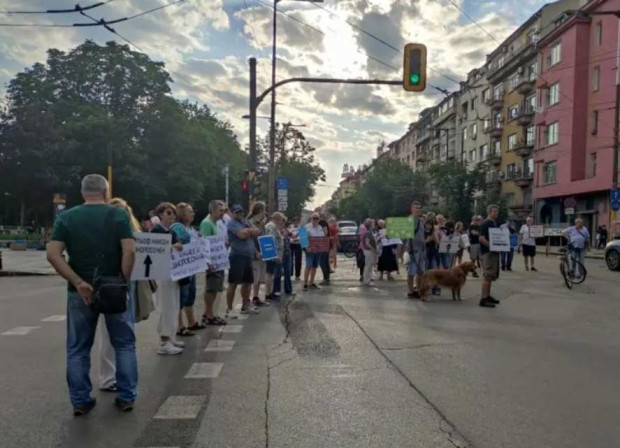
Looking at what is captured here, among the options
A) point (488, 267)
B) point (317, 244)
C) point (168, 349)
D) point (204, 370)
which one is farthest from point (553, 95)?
point (204, 370)

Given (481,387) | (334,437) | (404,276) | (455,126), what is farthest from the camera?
(455,126)

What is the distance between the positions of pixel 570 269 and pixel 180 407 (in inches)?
471

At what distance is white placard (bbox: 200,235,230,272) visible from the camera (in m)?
8.01

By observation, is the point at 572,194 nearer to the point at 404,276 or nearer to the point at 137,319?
the point at 404,276

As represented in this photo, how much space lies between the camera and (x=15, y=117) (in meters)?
40.1

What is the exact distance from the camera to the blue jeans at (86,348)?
15.2 feet

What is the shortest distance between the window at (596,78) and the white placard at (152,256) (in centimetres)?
4039

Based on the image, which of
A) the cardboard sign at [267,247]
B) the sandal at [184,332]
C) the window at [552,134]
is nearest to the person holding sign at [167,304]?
the sandal at [184,332]

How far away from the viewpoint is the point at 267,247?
1080 cm

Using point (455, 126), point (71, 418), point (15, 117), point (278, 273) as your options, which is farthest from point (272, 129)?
point (455, 126)

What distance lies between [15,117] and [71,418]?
135ft

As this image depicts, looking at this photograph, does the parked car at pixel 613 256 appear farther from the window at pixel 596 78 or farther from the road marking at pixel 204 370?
the window at pixel 596 78

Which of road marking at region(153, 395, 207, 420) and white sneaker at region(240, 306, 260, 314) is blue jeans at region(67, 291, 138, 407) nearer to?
road marking at region(153, 395, 207, 420)

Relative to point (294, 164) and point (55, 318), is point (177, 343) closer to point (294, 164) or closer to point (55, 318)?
point (55, 318)
